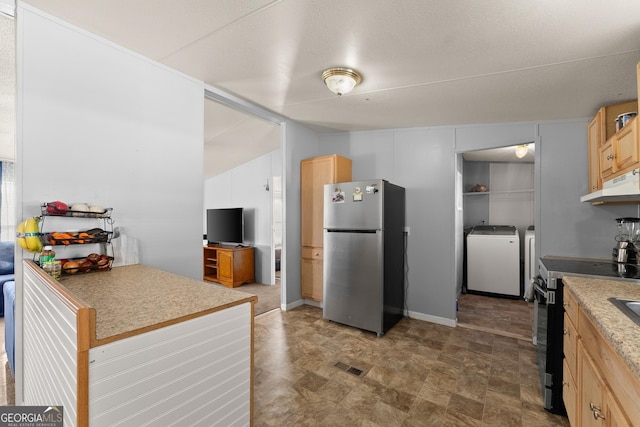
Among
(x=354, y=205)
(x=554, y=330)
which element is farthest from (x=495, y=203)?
(x=554, y=330)

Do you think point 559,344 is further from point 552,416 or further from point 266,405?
point 266,405

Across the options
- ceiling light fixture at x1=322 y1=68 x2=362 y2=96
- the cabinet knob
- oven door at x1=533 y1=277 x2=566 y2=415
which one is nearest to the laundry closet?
oven door at x1=533 y1=277 x2=566 y2=415

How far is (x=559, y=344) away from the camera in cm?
184

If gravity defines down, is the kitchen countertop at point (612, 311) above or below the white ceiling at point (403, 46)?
below

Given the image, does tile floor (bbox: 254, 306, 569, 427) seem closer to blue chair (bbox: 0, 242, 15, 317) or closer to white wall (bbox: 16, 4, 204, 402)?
white wall (bbox: 16, 4, 204, 402)

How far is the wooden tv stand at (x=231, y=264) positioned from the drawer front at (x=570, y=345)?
4.28 meters

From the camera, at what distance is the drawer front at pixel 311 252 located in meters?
3.71

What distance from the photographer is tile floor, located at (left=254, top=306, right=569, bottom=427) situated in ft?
5.95

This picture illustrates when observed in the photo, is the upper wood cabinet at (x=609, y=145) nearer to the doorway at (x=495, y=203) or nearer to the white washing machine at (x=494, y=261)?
the doorway at (x=495, y=203)

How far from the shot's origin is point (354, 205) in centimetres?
312

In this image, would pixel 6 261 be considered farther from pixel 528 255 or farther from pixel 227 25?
pixel 528 255

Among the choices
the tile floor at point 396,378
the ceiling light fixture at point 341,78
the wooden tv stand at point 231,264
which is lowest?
the tile floor at point 396,378

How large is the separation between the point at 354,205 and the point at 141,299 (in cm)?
227

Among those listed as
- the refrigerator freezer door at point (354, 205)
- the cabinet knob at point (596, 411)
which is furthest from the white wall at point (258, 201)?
the cabinet knob at point (596, 411)
